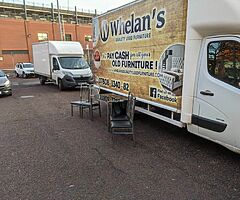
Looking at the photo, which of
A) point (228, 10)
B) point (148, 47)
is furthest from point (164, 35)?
point (228, 10)

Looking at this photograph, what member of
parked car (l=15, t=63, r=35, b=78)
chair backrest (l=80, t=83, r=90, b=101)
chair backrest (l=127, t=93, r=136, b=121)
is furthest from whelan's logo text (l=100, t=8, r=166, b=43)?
parked car (l=15, t=63, r=35, b=78)

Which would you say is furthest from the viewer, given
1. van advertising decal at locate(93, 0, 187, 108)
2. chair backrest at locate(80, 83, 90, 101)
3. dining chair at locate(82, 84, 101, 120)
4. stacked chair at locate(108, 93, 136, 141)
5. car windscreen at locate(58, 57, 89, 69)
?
car windscreen at locate(58, 57, 89, 69)

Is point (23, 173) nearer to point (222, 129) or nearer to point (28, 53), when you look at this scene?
point (222, 129)

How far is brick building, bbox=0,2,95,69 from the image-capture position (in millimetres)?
36625

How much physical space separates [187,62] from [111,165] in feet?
7.59

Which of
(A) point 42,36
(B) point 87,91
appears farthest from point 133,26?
(A) point 42,36

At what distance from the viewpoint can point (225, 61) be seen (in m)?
3.64

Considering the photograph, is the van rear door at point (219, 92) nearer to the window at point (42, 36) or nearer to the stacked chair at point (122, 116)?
the stacked chair at point (122, 116)

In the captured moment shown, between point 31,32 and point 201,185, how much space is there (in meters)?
42.9

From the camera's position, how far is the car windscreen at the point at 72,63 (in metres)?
13.2

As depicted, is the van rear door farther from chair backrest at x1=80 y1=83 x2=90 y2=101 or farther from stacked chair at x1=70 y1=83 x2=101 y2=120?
chair backrest at x1=80 y1=83 x2=90 y2=101

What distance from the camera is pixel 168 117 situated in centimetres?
471

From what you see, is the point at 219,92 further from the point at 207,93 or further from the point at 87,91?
the point at 87,91

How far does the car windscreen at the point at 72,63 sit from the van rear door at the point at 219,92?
34.4 ft
